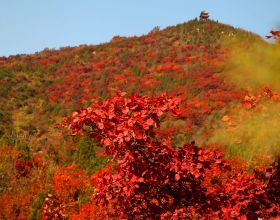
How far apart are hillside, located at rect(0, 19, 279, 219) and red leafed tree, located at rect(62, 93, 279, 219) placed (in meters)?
23.1

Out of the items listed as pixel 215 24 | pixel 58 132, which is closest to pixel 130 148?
pixel 58 132

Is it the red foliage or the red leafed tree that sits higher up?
the red foliage

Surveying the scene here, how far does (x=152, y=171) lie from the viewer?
5.66m

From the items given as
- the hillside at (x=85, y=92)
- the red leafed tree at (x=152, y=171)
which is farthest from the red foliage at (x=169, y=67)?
the red leafed tree at (x=152, y=171)

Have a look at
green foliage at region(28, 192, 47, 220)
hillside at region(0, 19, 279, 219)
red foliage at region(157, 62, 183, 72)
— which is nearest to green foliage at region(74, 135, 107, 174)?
hillside at region(0, 19, 279, 219)

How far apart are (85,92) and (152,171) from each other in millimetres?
69609

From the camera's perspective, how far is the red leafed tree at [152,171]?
17.9 feet

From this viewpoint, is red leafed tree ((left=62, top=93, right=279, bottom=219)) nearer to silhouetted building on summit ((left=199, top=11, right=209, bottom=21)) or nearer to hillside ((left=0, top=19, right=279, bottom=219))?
hillside ((left=0, top=19, right=279, bottom=219))

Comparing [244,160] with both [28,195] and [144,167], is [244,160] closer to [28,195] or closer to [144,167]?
[28,195]

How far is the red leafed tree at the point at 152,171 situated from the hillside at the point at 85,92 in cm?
2310

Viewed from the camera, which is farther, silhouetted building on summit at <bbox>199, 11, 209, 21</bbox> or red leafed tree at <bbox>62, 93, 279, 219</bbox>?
silhouetted building on summit at <bbox>199, 11, 209, 21</bbox>

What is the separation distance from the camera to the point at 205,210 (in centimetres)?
588

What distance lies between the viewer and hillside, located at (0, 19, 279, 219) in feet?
134

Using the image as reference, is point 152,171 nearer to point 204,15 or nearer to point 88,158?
point 88,158
